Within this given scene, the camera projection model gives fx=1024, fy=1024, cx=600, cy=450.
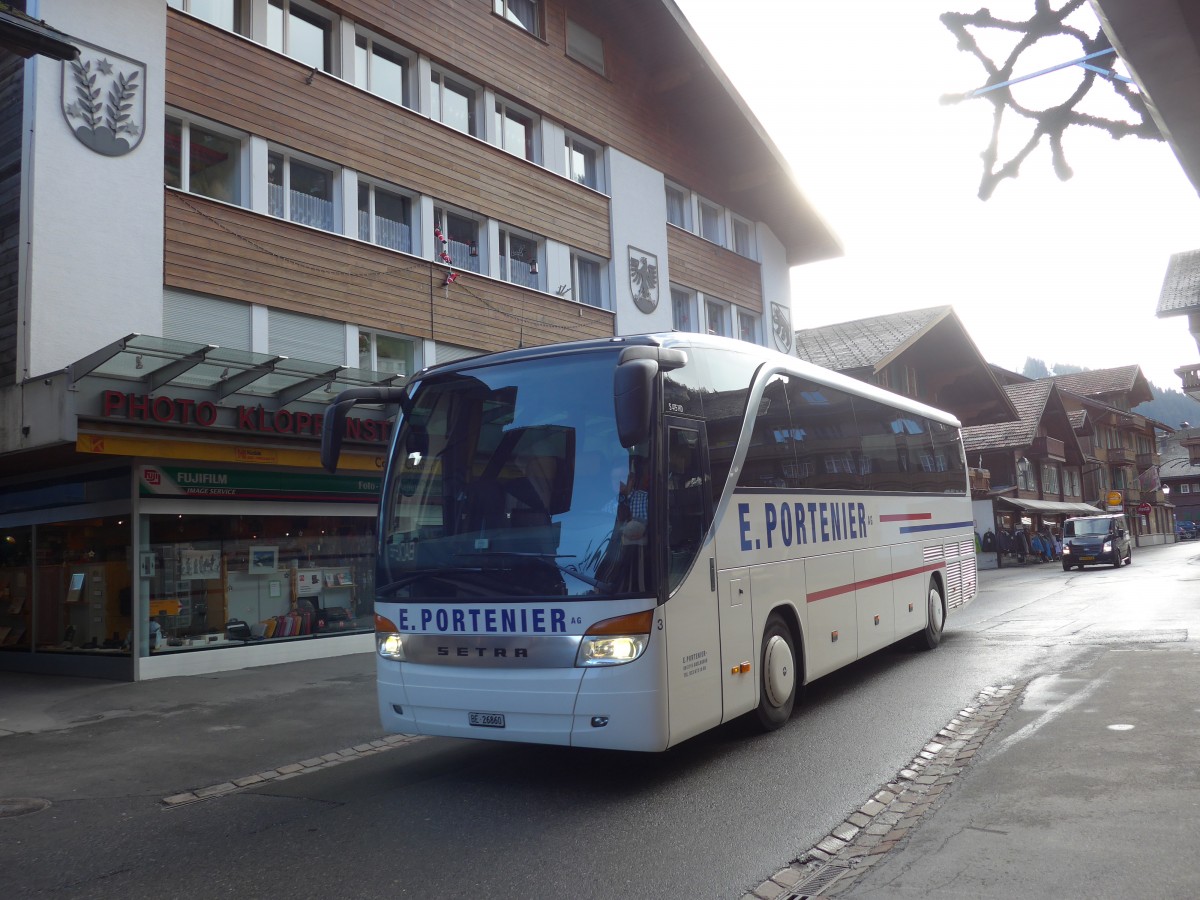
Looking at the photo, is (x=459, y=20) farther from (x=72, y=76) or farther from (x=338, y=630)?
(x=338, y=630)

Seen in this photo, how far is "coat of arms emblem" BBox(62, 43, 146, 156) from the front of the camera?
13.5m

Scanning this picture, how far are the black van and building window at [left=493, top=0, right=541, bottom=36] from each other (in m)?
26.9

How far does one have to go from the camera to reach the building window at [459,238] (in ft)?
62.1

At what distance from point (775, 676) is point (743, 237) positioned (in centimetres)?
2173

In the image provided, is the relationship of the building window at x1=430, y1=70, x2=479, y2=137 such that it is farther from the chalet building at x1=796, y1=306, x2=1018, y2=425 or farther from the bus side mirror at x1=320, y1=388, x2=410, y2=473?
the chalet building at x1=796, y1=306, x2=1018, y2=425

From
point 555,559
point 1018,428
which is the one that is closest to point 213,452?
point 555,559

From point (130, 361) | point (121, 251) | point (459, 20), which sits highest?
point (459, 20)

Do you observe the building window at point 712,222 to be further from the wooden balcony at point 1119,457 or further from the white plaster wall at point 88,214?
the wooden balcony at point 1119,457

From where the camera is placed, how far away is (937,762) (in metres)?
6.94

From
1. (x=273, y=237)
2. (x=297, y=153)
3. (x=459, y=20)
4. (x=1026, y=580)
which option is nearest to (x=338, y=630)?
(x=273, y=237)

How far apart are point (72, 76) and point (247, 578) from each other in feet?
23.3

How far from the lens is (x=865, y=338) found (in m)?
35.5

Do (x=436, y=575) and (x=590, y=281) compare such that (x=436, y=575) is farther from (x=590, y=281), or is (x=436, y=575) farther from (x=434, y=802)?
(x=590, y=281)

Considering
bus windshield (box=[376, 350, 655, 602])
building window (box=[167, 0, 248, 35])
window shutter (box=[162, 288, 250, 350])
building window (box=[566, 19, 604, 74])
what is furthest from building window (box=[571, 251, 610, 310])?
bus windshield (box=[376, 350, 655, 602])
